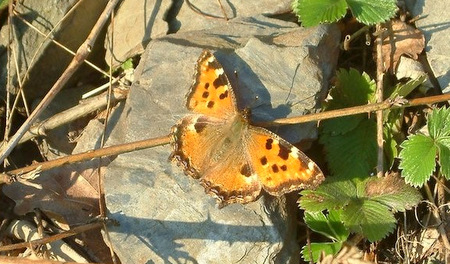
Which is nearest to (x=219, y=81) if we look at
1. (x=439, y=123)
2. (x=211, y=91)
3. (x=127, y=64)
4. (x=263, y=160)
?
(x=211, y=91)

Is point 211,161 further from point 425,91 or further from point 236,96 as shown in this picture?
point 425,91

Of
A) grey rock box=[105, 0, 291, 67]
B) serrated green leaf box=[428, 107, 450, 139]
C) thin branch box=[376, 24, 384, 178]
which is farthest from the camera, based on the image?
grey rock box=[105, 0, 291, 67]

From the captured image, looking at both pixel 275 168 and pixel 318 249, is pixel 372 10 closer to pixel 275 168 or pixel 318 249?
pixel 275 168

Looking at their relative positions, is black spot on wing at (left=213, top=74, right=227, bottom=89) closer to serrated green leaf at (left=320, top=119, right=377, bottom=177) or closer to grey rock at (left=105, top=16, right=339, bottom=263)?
grey rock at (left=105, top=16, right=339, bottom=263)

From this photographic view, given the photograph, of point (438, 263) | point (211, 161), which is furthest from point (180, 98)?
point (438, 263)

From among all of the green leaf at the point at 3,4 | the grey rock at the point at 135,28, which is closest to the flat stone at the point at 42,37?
the green leaf at the point at 3,4

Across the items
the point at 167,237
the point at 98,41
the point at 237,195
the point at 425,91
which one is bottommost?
the point at 167,237

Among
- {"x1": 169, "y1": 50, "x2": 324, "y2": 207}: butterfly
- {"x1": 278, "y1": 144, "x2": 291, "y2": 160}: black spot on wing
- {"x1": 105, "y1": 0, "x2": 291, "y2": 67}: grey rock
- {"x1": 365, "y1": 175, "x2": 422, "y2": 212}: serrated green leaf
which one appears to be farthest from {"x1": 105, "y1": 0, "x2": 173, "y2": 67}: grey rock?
{"x1": 365, "y1": 175, "x2": 422, "y2": 212}: serrated green leaf
